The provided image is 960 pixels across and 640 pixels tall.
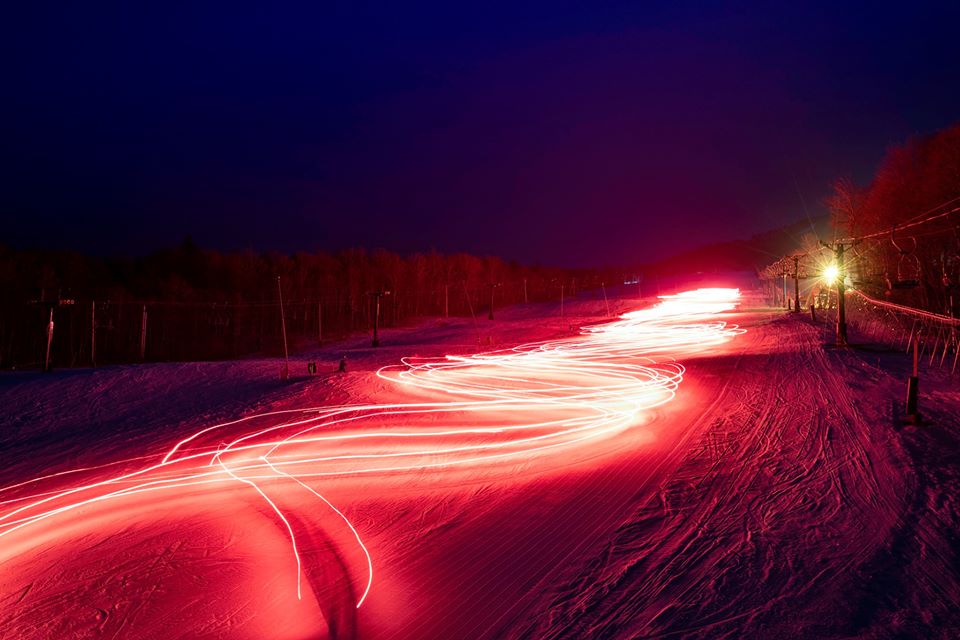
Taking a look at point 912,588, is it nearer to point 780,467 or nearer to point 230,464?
point 780,467

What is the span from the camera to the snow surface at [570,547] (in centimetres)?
Answer: 462

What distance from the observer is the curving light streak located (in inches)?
328

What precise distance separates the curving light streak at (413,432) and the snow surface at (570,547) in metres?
0.33

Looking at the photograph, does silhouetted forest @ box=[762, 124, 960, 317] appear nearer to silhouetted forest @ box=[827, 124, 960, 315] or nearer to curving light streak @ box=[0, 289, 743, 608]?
silhouetted forest @ box=[827, 124, 960, 315]

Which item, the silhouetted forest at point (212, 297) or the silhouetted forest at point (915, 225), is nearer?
the silhouetted forest at point (915, 225)

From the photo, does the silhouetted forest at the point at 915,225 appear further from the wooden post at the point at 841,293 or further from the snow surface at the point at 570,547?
the snow surface at the point at 570,547

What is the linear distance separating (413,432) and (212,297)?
166 ft

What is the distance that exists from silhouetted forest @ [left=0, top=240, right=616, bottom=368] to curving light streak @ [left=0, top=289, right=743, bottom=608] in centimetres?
1367

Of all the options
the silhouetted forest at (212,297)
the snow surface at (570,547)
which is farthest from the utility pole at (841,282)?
the silhouetted forest at (212,297)

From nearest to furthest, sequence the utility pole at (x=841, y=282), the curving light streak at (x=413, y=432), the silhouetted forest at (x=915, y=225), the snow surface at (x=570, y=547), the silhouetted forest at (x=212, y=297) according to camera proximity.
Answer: the snow surface at (x=570, y=547), the curving light streak at (x=413, y=432), the utility pole at (x=841, y=282), the silhouetted forest at (x=915, y=225), the silhouetted forest at (x=212, y=297)

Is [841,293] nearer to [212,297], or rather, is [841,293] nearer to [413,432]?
[413,432]

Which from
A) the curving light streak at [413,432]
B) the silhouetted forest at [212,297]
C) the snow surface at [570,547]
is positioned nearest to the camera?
the snow surface at [570,547]

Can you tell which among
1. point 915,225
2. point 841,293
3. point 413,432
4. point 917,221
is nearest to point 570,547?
point 413,432

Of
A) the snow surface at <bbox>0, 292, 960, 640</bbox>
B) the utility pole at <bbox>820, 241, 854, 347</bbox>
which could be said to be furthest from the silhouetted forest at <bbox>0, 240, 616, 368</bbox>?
the utility pole at <bbox>820, 241, 854, 347</bbox>
